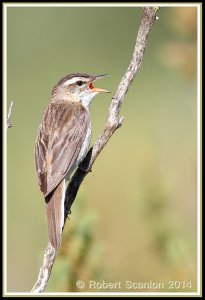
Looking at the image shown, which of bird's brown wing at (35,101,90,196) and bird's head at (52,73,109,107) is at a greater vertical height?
bird's head at (52,73,109,107)

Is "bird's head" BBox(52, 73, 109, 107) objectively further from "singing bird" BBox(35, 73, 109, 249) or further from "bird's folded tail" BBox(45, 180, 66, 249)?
"bird's folded tail" BBox(45, 180, 66, 249)

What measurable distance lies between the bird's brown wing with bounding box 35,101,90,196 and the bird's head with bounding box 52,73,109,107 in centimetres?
13

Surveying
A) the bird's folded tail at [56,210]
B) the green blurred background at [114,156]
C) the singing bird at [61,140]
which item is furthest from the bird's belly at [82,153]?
the green blurred background at [114,156]

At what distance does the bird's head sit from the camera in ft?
26.0

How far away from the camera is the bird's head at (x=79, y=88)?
793 cm

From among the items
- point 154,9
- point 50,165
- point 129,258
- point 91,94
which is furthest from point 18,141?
point 154,9

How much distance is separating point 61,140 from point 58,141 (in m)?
0.03

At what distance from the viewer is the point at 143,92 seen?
1483cm

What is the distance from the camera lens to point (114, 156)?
43.5ft

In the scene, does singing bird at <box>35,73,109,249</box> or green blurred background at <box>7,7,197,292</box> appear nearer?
singing bird at <box>35,73,109,249</box>

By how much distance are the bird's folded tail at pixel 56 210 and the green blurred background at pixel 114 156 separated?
1046mm

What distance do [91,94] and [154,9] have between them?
1862 millimetres

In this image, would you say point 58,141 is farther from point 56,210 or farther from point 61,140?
point 56,210

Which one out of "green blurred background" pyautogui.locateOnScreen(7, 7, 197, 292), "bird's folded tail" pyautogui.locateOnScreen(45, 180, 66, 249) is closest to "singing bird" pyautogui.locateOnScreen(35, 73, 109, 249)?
"bird's folded tail" pyautogui.locateOnScreen(45, 180, 66, 249)
